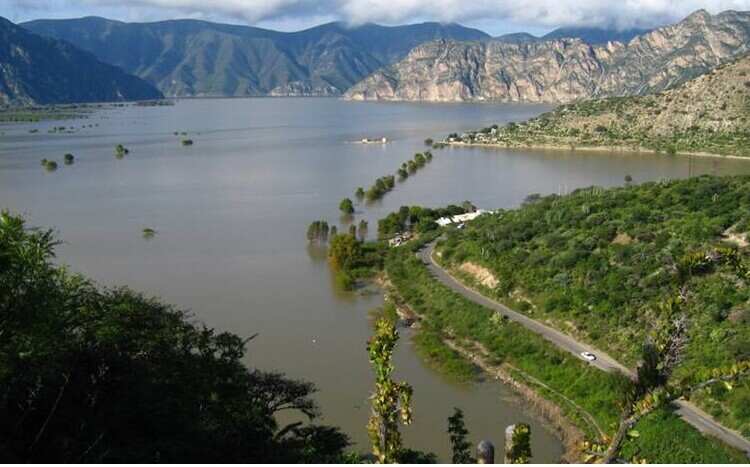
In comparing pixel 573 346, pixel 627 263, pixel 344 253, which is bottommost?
pixel 573 346

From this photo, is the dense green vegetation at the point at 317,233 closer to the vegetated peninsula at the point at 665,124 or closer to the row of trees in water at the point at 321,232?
the row of trees in water at the point at 321,232

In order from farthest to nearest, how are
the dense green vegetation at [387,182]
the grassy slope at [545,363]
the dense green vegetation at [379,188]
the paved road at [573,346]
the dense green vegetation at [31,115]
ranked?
the dense green vegetation at [31,115], the dense green vegetation at [387,182], the dense green vegetation at [379,188], the paved road at [573,346], the grassy slope at [545,363]

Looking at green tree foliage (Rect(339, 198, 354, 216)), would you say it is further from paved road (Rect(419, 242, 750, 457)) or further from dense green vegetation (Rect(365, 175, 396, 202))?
paved road (Rect(419, 242, 750, 457))

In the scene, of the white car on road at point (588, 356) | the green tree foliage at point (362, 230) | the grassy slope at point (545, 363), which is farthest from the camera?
the green tree foliage at point (362, 230)

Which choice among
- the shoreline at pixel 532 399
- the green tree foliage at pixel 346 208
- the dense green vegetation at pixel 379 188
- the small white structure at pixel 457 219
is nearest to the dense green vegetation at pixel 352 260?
the shoreline at pixel 532 399

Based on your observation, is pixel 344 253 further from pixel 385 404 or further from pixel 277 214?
pixel 385 404

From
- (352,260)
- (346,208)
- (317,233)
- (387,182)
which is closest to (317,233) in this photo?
(317,233)

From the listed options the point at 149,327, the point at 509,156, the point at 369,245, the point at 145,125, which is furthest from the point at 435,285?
the point at 145,125
